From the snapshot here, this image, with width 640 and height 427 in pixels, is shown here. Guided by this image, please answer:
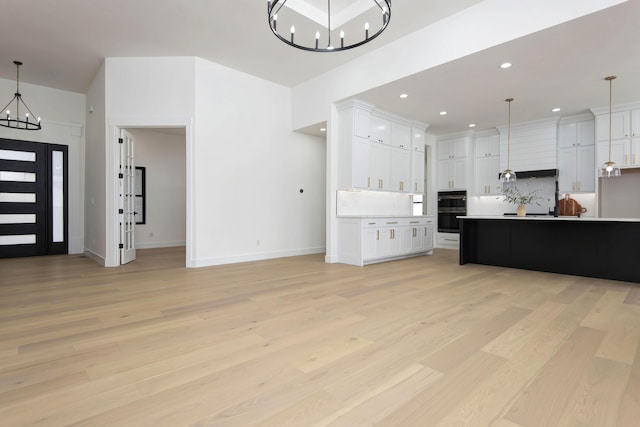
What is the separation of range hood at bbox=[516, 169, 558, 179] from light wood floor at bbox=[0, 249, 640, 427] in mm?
3489

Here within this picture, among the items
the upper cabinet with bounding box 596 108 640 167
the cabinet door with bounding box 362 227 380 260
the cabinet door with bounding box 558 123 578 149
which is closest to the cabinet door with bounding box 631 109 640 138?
the upper cabinet with bounding box 596 108 640 167

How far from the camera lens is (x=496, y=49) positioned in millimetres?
4168

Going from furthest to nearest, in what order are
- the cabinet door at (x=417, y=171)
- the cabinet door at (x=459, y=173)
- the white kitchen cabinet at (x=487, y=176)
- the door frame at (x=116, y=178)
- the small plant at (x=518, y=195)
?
1. the cabinet door at (x=459, y=173)
2. the white kitchen cabinet at (x=487, y=176)
3. the cabinet door at (x=417, y=171)
4. the small plant at (x=518, y=195)
5. the door frame at (x=116, y=178)

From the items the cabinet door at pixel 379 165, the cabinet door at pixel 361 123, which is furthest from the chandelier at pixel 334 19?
the cabinet door at pixel 379 165

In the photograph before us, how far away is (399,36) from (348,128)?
178 cm

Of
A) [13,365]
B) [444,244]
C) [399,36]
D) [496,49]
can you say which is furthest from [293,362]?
[444,244]

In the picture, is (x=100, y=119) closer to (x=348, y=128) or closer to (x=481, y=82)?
(x=348, y=128)

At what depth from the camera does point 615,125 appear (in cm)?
625

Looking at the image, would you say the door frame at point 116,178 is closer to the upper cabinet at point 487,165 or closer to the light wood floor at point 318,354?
the light wood floor at point 318,354

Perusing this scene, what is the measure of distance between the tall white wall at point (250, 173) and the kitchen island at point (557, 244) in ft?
11.1

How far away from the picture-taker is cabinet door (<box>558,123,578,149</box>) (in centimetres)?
698

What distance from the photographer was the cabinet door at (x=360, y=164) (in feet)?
20.4

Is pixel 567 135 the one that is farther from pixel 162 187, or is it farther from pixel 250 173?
pixel 162 187

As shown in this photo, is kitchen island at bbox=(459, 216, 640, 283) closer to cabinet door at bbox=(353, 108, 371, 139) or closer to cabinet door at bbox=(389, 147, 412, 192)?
cabinet door at bbox=(389, 147, 412, 192)
